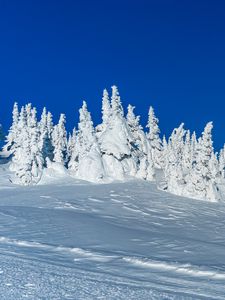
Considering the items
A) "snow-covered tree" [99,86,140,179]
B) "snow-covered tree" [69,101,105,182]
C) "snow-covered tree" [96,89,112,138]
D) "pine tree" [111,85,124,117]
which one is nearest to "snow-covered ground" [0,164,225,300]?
"snow-covered tree" [69,101,105,182]

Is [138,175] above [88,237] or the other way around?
above

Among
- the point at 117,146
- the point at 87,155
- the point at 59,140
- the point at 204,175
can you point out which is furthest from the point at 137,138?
the point at 204,175

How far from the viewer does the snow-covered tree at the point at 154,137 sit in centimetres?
7581

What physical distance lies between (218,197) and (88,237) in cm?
3574

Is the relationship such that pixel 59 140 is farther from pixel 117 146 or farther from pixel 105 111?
pixel 117 146

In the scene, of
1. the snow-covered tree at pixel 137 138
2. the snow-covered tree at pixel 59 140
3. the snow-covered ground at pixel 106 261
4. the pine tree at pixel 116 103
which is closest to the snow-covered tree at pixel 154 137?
the snow-covered tree at pixel 137 138

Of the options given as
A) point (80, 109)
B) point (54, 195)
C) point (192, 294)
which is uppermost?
point (80, 109)

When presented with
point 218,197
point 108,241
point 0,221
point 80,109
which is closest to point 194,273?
point 108,241

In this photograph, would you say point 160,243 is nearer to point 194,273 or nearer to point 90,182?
point 194,273

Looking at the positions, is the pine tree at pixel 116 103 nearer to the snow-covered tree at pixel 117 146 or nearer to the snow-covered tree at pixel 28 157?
the snow-covered tree at pixel 117 146

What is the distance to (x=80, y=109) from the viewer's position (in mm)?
66500

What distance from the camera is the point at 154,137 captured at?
75.9 metres

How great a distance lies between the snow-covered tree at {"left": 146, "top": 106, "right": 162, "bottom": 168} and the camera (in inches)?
2985

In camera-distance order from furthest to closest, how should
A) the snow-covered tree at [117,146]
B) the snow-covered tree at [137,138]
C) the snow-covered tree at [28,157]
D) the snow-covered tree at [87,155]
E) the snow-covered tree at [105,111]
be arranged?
the snow-covered tree at [137,138] → the snow-covered tree at [105,111] → the snow-covered tree at [117,146] → the snow-covered tree at [87,155] → the snow-covered tree at [28,157]
